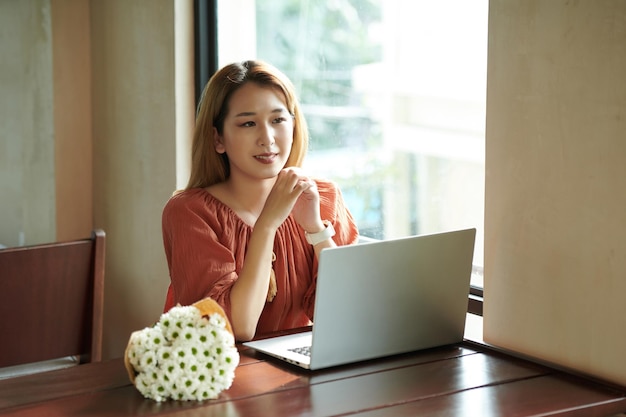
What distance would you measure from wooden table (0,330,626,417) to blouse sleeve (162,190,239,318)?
0.27 meters

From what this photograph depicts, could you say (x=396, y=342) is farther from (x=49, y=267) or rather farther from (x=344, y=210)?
(x=49, y=267)

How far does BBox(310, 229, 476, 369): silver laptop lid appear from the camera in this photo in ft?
5.43

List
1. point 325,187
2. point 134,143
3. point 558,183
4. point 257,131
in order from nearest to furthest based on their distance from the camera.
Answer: point 558,183
point 257,131
point 325,187
point 134,143

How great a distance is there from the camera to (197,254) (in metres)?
2.01

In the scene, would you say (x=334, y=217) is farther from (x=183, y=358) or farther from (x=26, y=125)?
(x=26, y=125)

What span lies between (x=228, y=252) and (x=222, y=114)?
1.13 feet

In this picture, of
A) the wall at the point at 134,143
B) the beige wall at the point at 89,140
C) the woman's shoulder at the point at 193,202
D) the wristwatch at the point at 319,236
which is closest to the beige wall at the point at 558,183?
the wristwatch at the point at 319,236

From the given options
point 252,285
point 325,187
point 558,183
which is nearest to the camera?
point 558,183

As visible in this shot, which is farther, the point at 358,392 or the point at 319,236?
the point at 319,236

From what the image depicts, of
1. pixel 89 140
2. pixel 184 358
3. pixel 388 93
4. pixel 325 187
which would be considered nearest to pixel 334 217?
pixel 325 187

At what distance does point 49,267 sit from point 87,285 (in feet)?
0.43

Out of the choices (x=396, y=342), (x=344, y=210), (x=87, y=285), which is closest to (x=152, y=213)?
(x=87, y=285)

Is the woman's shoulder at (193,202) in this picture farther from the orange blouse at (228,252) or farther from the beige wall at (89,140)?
the beige wall at (89,140)

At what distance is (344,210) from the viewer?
7.37 ft
